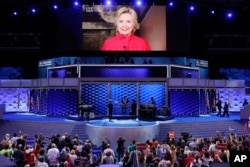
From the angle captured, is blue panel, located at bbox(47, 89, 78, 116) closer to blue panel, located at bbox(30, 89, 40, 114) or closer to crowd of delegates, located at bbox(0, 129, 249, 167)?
blue panel, located at bbox(30, 89, 40, 114)

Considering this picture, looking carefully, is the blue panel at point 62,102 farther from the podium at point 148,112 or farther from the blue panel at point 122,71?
the podium at point 148,112

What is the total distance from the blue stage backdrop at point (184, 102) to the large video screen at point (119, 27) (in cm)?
444

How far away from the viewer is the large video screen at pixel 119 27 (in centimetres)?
2895

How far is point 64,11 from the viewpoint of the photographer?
3014 centimetres

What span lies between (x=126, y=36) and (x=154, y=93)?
579cm

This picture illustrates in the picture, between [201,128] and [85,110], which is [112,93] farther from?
[201,128]

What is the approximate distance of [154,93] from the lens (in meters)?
25.5

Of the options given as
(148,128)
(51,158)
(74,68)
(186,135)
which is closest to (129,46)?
(74,68)

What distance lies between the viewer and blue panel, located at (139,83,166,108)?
25250 mm

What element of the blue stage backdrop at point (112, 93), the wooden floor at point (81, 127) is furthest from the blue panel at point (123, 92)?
the wooden floor at point (81, 127)

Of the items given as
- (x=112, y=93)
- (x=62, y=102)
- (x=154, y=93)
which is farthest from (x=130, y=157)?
(x=62, y=102)

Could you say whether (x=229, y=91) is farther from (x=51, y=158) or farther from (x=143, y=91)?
(x=51, y=158)

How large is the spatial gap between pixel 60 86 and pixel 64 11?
760 centimetres

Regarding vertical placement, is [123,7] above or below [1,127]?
above
